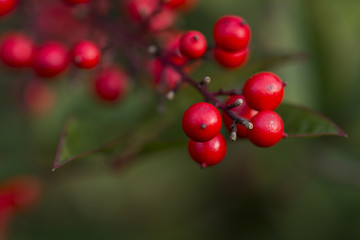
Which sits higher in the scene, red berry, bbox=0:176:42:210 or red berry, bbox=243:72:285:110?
red berry, bbox=243:72:285:110

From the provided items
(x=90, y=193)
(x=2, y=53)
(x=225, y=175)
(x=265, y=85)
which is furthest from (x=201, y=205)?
(x=265, y=85)

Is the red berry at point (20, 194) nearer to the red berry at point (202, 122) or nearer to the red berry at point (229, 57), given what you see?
the red berry at point (229, 57)

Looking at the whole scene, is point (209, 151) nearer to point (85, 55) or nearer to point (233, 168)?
point (85, 55)

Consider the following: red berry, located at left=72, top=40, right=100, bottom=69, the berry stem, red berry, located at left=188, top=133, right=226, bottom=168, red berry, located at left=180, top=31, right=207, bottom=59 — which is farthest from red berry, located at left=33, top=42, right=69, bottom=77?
red berry, located at left=188, top=133, right=226, bottom=168

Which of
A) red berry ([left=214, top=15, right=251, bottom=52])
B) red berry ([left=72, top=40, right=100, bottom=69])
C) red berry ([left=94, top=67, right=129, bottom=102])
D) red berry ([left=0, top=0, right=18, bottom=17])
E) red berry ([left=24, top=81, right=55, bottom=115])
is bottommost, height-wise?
red berry ([left=24, top=81, right=55, bottom=115])

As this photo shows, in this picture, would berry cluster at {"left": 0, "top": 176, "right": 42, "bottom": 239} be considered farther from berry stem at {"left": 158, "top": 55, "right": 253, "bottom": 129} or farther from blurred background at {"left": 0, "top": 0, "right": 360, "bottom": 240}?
berry stem at {"left": 158, "top": 55, "right": 253, "bottom": 129}

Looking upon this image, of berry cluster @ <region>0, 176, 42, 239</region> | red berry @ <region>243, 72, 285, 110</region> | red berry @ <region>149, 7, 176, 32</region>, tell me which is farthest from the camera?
berry cluster @ <region>0, 176, 42, 239</region>

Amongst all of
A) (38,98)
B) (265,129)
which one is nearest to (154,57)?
(265,129)

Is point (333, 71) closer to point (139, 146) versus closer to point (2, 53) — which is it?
point (139, 146)
